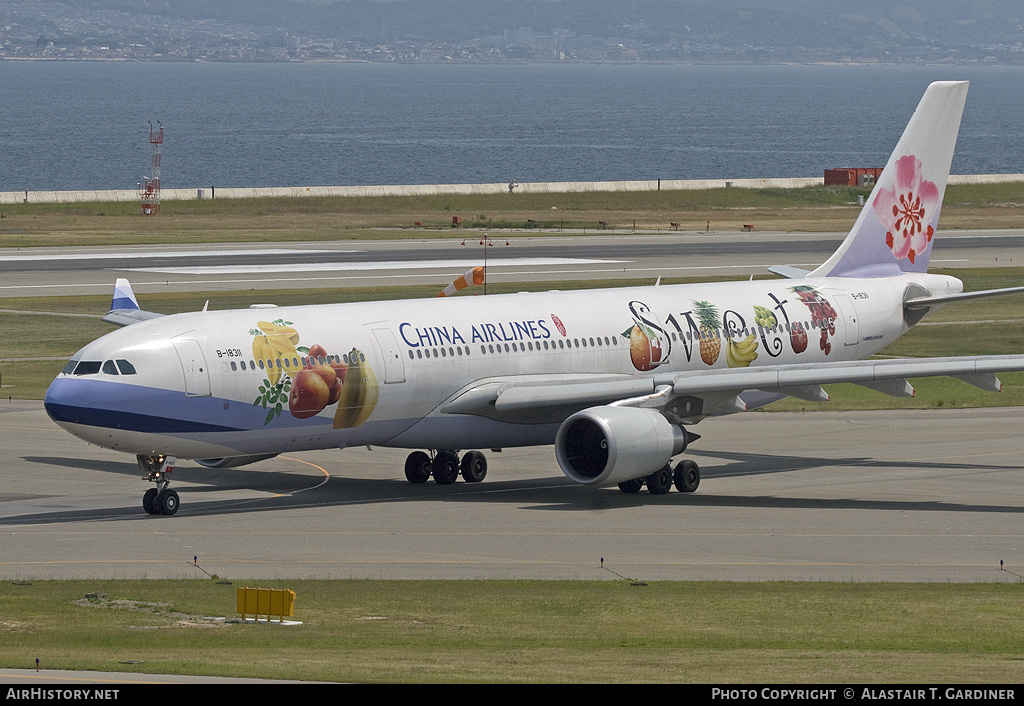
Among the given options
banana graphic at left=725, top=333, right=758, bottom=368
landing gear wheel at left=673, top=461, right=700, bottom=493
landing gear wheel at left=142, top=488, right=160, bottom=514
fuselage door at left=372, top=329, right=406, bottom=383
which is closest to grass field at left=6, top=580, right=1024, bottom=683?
landing gear wheel at left=142, top=488, right=160, bottom=514

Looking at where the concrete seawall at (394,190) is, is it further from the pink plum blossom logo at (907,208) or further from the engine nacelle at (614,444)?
the engine nacelle at (614,444)

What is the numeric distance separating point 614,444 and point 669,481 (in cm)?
352

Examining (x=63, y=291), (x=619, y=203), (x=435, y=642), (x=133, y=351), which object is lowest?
(x=435, y=642)

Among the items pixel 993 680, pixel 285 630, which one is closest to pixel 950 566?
pixel 993 680

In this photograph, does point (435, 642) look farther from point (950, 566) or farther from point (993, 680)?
point (950, 566)

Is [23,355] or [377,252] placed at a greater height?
[377,252]

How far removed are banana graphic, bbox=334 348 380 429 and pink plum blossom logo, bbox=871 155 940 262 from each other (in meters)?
20.6

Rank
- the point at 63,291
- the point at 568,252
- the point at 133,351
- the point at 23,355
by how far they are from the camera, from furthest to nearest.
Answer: the point at 568,252
the point at 63,291
the point at 23,355
the point at 133,351

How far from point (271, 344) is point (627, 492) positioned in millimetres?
10591

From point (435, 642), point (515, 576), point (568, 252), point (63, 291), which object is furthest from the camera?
point (568, 252)

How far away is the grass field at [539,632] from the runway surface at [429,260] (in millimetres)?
55793

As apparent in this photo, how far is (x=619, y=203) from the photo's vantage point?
161 metres

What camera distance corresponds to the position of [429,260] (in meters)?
106

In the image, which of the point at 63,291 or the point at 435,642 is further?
the point at 63,291
